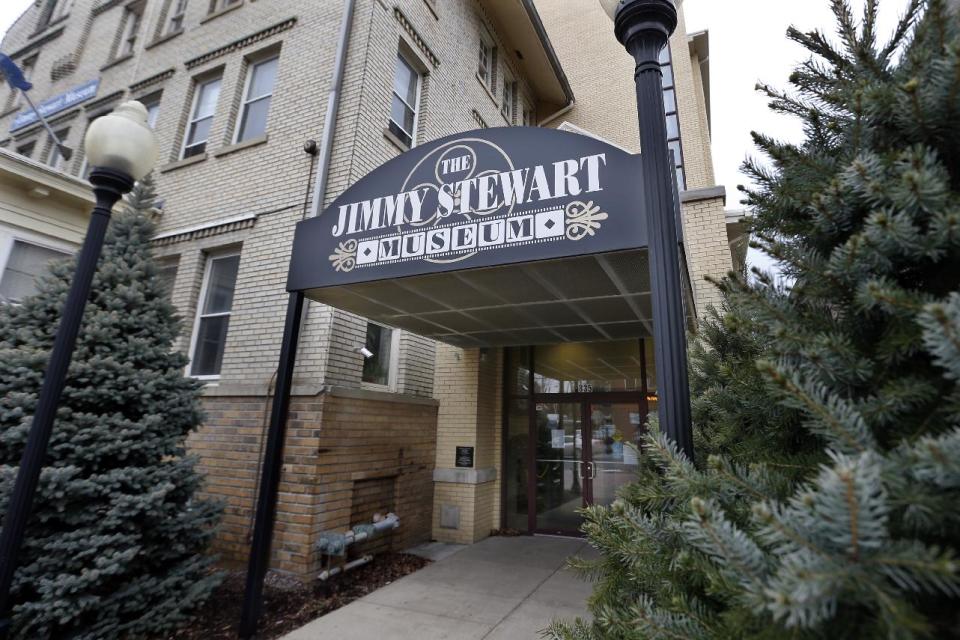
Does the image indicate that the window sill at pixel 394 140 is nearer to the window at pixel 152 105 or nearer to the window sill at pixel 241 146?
the window sill at pixel 241 146

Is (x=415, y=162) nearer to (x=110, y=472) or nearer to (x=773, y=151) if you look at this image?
(x=773, y=151)

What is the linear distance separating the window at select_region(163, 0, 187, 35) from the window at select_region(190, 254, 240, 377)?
6157 millimetres

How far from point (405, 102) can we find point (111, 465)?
7170mm

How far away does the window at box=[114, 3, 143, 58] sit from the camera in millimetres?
11000

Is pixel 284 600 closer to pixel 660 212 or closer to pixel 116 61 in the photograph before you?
pixel 660 212

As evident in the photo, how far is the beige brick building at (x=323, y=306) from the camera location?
6.24 m

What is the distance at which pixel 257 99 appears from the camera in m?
8.38

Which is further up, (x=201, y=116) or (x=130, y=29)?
(x=130, y=29)

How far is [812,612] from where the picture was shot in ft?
3.02

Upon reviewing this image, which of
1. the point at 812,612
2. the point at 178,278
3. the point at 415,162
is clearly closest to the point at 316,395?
the point at 415,162

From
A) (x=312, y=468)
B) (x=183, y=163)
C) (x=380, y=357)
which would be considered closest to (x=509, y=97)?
(x=183, y=163)

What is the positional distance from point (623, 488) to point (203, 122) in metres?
9.73

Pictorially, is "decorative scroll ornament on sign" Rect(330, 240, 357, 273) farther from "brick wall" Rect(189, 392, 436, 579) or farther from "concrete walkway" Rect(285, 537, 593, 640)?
"concrete walkway" Rect(285, 537, 593, 640)

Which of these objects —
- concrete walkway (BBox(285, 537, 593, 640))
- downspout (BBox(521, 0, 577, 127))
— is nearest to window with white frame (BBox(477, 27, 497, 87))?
downspout (BBox(521, 0, 577, 127))
